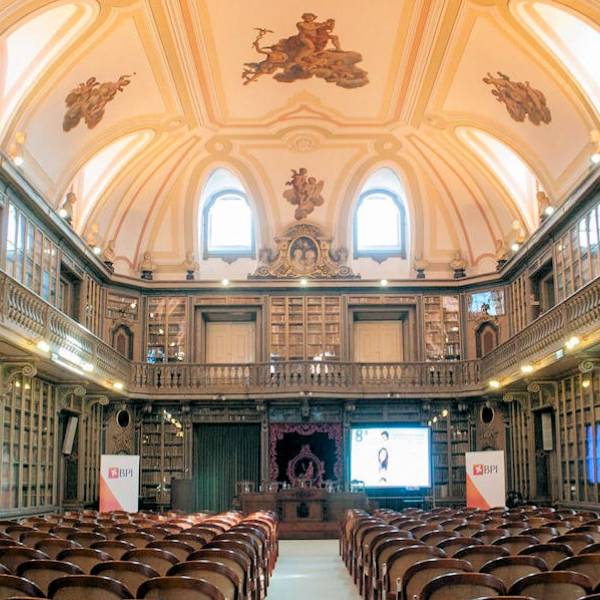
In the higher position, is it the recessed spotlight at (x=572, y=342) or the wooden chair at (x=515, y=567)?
the recessed spotlight at (x=572, y=342)

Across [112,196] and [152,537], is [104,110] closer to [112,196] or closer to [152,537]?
[112,196]

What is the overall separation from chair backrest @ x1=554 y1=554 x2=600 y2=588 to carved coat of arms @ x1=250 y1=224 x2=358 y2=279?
21298mm

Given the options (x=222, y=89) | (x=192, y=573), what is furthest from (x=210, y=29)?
(x=192, y=573)

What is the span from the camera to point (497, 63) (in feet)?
65.4

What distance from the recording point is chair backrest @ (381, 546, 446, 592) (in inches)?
313

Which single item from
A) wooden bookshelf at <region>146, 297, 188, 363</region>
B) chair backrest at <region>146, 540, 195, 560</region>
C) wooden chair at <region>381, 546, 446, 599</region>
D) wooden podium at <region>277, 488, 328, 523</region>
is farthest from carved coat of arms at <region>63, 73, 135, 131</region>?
wooden chair at <region>381, 546, 446, 599</region>

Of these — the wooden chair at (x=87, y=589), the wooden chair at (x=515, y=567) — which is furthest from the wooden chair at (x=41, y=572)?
the wooden chair at (x=515, y=567)

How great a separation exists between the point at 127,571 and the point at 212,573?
66 cm

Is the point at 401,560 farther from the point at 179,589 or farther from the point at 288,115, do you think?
the point at 288,115

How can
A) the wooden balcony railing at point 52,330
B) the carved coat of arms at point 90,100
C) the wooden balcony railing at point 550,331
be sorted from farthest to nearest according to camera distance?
the carved coat of arms at point 90,100
the wooden balcony railing at point 550,331
the wooden balcony railing at point 52,330

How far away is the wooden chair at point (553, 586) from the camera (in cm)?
582

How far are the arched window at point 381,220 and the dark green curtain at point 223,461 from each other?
670 centimetres

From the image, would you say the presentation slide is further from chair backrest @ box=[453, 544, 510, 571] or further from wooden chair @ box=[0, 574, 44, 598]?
wooden chair @ box=[0, 574, 44, 598]

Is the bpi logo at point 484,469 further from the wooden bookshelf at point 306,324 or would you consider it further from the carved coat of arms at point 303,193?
the carved coat of arms at point 303,193
